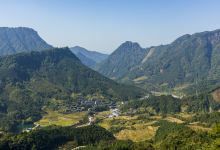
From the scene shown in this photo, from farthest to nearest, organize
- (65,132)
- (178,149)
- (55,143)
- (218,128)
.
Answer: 1. (65,132)
2. (55,143)
3. (178,149)
4. (218,128)

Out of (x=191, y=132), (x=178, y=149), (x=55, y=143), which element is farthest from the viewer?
(x=55, y=143)

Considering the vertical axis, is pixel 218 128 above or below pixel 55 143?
above

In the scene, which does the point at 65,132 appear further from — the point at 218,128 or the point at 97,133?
the point at 218,128

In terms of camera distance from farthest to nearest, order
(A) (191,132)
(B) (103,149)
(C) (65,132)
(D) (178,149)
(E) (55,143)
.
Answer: (C) (65,132)
(E) (55,143)
(A) (191,132)
(B) (103,149)
(D) (178,149)

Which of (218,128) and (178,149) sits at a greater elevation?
(218,128)

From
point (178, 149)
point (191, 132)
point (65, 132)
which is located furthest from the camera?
point (65, 132)

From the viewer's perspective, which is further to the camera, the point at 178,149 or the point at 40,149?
the point at 40,149

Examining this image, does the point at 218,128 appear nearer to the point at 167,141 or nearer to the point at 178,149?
the point at 178,149

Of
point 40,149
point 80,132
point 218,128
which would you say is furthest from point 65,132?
point 218,128

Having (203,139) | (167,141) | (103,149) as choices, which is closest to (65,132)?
(103,149)
